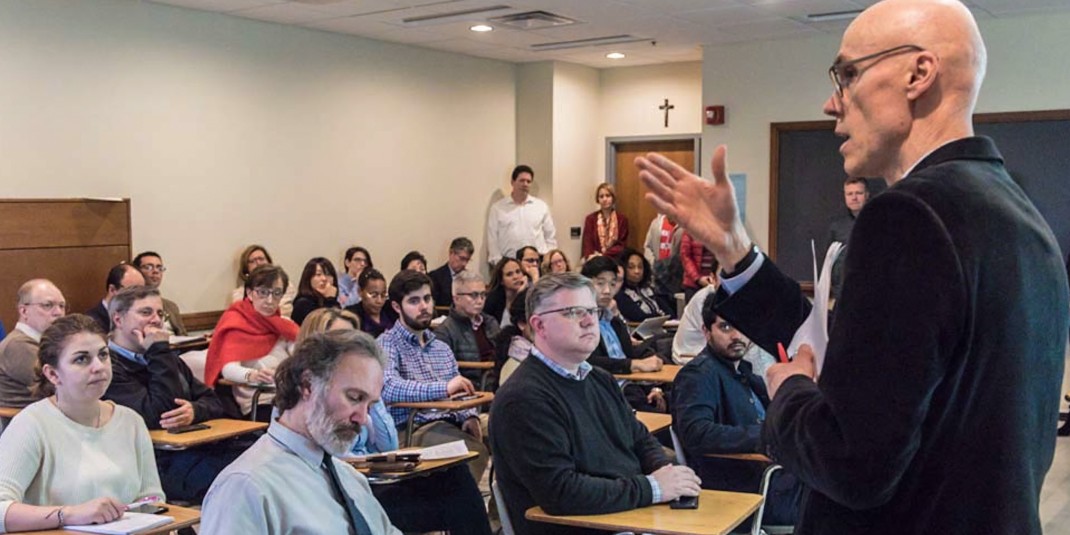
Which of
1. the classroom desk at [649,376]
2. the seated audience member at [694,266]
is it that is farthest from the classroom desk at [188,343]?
the seated audience member at [694,266]

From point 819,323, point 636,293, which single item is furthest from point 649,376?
point 819,323

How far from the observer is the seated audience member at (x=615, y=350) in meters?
5.47

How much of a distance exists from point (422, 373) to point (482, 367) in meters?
0.77

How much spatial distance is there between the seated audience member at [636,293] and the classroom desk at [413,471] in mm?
4122

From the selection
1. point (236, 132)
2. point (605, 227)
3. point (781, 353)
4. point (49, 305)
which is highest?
point (236, 132)

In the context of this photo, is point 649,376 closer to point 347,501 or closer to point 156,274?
point 347,501

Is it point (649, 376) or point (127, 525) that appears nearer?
point (127, 525)

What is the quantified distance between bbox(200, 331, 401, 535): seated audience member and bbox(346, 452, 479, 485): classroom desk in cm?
72

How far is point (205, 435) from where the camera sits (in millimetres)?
4195

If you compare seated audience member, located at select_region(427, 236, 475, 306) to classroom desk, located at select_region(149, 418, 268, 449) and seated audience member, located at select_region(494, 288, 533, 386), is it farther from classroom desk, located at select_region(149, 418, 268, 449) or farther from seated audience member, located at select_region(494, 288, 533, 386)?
classroom desk, located at select_region(149, 418, 268, 449)

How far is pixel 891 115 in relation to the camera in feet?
4.23

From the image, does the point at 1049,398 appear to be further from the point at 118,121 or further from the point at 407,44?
the point at 407,44

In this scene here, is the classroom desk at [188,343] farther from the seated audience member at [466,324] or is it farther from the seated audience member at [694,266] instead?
the seated audience member at [694,266]

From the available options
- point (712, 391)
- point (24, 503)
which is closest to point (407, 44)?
point (712, 391)
